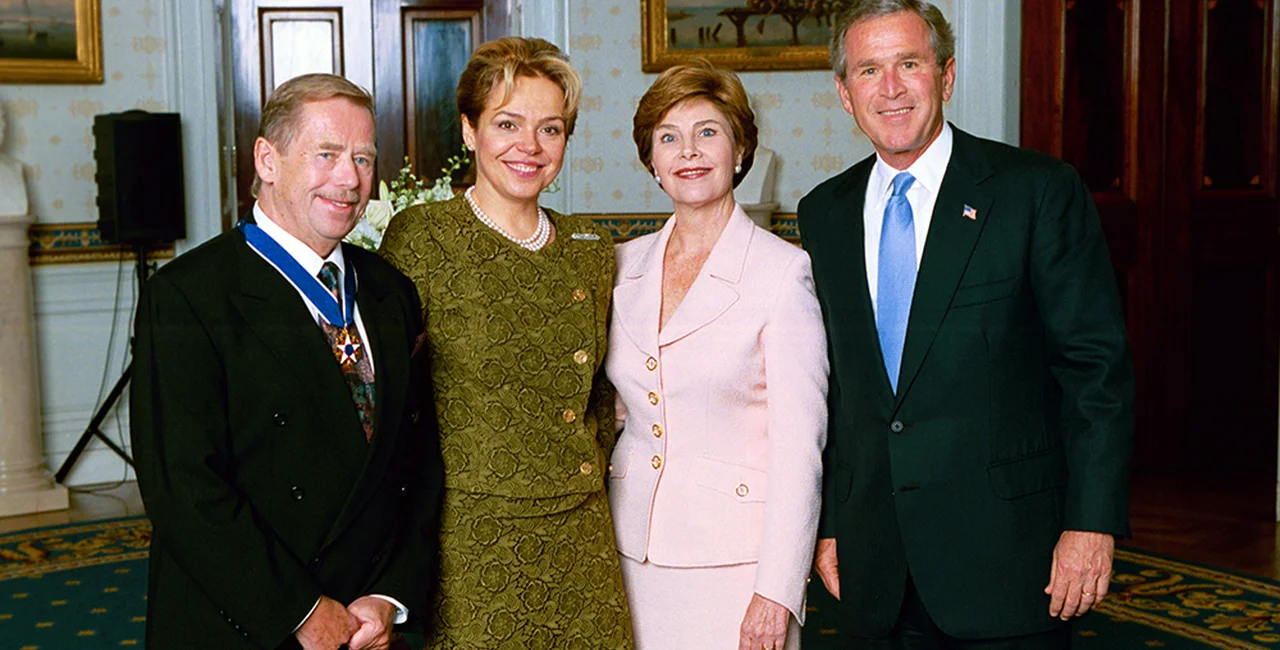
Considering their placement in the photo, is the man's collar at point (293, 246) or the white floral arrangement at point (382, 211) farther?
the white floral arrangement at point (382, 211)

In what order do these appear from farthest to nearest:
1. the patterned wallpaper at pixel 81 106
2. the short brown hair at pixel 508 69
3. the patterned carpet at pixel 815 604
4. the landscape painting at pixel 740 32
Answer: the landscape painting at pixel 740 32, the patterned wallpaper at pixel 81 106, the patterned carpet at pixel 815 604, the short brown hair at pixel 508 69

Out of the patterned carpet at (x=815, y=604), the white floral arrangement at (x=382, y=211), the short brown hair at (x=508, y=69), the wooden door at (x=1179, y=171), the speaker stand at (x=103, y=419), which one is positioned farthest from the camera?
the wooden door at (x=1179, y=171)

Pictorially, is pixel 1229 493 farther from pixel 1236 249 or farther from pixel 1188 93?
pixel 1188 93

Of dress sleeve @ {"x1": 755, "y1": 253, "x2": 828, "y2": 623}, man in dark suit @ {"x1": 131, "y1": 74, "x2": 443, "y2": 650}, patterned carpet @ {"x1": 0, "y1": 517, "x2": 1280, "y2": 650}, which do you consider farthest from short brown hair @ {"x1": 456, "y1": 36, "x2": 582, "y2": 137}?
Answer: patterned carpet @ {"x1": 0, "y1": 517, "x2": 1280, "y2": 650}

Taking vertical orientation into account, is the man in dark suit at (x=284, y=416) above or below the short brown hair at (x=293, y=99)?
below

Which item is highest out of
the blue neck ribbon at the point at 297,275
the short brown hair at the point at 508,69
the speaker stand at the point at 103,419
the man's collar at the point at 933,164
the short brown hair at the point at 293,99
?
the short brown hair at the point at 508,69

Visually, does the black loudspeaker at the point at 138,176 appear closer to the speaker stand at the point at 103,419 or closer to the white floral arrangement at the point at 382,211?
the speaker stand at the point at 103,419

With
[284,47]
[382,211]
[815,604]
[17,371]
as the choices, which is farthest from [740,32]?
[382,211]

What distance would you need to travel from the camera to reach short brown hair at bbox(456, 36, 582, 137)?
235 centimetres

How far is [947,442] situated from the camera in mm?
2193

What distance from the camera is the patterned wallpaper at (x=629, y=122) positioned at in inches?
269

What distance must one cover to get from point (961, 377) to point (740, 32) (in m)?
4.91

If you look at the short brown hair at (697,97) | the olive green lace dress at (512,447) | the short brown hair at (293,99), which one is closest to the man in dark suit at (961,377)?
the short brown hair at (697,97)

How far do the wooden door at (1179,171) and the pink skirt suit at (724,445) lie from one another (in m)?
4.50
